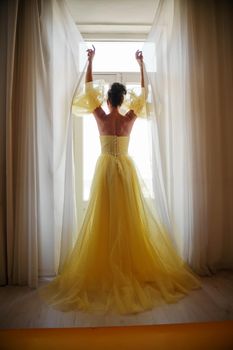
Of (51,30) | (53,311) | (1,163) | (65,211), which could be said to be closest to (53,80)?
(51,30)

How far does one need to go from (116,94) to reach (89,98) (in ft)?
0.58

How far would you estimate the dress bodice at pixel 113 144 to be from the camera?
1553 millimetres

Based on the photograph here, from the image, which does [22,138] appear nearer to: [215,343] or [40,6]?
[40,6]

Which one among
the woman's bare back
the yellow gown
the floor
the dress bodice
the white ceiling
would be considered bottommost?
the floor

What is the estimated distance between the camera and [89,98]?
1.53 m

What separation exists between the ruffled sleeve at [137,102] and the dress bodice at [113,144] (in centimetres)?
19

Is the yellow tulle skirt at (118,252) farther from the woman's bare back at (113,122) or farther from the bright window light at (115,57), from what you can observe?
the bright window light at (115,57)

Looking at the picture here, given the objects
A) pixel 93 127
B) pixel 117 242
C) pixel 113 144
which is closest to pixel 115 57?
pixel 93 127

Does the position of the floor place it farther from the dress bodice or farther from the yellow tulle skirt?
the dress bodice

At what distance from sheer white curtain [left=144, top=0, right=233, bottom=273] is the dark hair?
0.68ft

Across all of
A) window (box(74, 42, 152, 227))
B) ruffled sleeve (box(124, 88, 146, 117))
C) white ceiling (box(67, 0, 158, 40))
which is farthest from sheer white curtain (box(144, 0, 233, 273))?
window (box(74, 42, 152, 227))

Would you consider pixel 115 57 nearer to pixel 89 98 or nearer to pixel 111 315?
pixel 89 98

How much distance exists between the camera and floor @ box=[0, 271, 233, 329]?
119 cm

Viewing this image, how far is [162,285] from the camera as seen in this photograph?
141cm
